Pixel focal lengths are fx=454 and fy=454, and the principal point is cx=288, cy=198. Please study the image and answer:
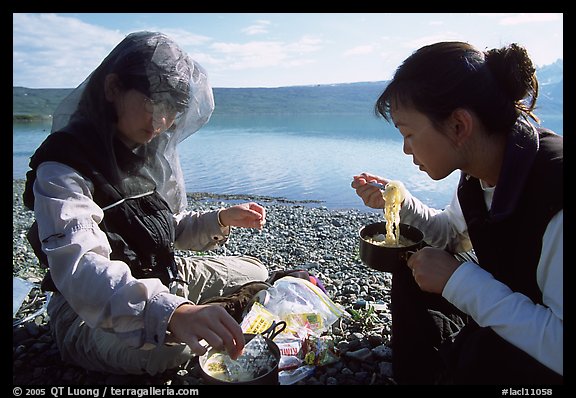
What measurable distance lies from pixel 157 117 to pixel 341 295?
263 centimetres

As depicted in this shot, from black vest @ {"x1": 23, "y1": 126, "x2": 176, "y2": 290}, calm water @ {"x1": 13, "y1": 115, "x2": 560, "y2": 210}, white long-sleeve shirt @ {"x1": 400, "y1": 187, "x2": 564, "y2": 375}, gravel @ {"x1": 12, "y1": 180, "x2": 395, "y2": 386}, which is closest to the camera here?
white long-sleeve shirt @ {"x1": 400, "y1": 187, "x2": 564, "y2": 375}

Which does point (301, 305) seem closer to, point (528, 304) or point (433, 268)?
point (433, 268)

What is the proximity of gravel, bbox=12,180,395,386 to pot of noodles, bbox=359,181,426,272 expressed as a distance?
813 mm

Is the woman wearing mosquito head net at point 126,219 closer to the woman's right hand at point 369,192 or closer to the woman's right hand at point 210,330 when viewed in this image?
the woman's right hand at point 210,330

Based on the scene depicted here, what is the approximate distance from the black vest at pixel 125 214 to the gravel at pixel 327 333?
0.65 meters

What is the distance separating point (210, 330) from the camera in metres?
2.13

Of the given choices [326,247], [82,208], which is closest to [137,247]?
[82,208]

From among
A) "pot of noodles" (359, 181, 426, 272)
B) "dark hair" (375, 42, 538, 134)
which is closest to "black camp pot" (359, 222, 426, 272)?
"pot of noodles" (359, 181, 426, 272)

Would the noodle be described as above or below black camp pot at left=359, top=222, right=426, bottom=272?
above

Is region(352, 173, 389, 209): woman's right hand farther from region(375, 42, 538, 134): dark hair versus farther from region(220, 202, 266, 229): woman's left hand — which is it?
region(375, 42, 538, 134): dark hair

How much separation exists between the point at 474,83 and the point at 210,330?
1.83m

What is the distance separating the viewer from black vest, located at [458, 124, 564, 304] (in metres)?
2.15

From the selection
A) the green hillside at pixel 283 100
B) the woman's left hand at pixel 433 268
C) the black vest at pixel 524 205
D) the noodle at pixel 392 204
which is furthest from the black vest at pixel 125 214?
the green hillside at pixel 283 100
